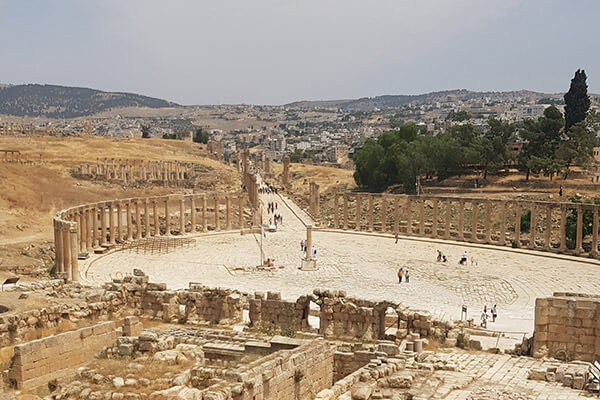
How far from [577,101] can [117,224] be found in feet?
155

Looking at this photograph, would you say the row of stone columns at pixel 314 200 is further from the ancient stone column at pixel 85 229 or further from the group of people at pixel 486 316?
the group of people at pixel 486 316

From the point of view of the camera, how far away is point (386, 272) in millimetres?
36062

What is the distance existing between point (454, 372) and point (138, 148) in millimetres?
79158

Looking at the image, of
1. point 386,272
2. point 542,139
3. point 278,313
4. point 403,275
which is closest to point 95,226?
point 386,272

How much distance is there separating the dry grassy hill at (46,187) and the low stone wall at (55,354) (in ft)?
64.0

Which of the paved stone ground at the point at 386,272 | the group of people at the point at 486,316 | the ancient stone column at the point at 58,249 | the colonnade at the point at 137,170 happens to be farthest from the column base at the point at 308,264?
the colonnade at the point at 137,170

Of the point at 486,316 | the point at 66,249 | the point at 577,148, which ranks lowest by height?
the point at 486,316

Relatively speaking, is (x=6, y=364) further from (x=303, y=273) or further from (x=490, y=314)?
(x=303, y=273)

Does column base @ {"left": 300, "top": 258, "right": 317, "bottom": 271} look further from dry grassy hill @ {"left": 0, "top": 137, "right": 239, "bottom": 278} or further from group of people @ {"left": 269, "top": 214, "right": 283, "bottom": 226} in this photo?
group of people @ {"left": 269, "top": 214, "right": 283, "bottom": 226}

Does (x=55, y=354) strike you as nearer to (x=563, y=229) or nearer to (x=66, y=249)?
(x=66, y=249)

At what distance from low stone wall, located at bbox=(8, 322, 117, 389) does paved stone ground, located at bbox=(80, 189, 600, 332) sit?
47.0 feet

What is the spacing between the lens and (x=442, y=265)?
125 ft

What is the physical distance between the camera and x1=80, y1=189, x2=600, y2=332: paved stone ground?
30.2 metres

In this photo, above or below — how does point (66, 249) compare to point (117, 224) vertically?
above
